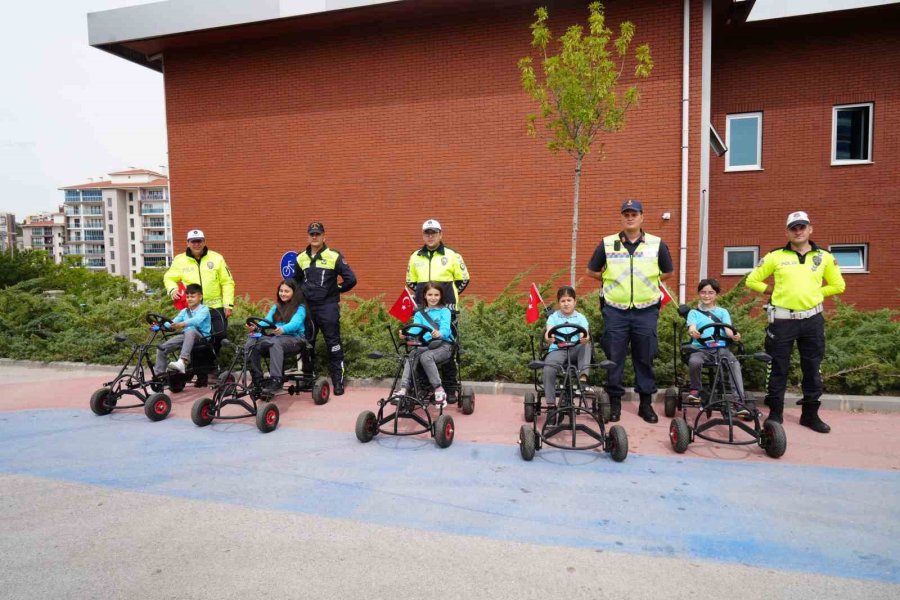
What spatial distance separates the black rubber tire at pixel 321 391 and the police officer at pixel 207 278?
1574mm

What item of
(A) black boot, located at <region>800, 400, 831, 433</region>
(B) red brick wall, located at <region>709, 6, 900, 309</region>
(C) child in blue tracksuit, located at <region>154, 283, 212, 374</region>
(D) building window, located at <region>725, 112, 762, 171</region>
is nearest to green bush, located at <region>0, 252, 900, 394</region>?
(A) black boot, located at <region>800, 400, 831, 433</region>

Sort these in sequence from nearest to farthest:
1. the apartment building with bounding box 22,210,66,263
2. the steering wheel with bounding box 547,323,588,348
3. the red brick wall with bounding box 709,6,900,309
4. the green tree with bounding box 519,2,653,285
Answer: the steering wheel with bounding box 547,323,588,348 < the green tree with bounding box 519,2,653,285 < the red brick wall with bounding box 709,6,900,309 < the apartment building with bounding box 22,210,66,263

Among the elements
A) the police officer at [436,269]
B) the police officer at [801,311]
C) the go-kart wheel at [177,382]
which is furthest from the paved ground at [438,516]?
the police officer at [436,269]

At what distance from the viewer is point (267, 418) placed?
5.81 metres

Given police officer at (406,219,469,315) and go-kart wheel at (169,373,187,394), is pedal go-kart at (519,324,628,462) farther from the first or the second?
go-kart wheel at (169,373,187,394)

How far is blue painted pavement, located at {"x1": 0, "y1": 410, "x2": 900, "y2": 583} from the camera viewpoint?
347cm

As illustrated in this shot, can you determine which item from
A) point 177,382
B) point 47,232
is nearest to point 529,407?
point 177,382

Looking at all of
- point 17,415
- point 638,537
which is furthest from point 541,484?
point 17,415

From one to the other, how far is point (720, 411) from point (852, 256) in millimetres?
11013

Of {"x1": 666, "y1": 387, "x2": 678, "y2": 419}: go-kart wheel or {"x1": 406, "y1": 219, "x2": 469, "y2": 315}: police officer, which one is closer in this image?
{"x1": 666, "y1": 387, "x2": 678, "y2": 419}: go-kart wheel

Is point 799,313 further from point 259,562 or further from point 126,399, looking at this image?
point 126,399

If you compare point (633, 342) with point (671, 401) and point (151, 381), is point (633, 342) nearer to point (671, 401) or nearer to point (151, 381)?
point (671, 401)

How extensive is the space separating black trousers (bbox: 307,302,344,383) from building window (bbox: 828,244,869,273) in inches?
476

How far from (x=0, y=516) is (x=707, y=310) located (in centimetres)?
627
